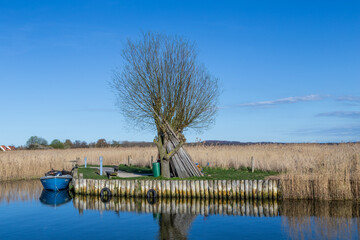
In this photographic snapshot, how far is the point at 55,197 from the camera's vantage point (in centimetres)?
2097

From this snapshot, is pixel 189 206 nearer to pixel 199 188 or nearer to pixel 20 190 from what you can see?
pixel 199 188

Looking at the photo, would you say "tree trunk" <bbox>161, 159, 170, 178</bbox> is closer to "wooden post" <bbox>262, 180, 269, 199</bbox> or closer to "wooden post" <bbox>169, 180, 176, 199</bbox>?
"wooden post" <bbox>169, 180, 176, 199</bbox>

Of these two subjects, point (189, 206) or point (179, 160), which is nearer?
point (189, 206)

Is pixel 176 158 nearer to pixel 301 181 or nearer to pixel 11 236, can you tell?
pixel 301 181

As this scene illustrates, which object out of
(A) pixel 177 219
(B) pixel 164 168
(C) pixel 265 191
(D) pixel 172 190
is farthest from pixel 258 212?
(B) pixel 164 168

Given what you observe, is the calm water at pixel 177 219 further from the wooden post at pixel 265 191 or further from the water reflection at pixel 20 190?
the water reflection at pixel 20 190

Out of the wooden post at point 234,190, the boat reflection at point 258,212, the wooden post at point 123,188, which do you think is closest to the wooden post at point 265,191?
the boat reflection at point 258,212

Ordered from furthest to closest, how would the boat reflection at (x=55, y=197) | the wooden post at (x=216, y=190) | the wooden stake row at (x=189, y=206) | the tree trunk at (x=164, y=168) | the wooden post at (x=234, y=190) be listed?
the tree trunk at (x=164, y=168) < the boat reflection at (x=55, y=197) < the wooden post at (x=216, y=190) < the wooden post at (x=234, y=190) < the wooden stake row at (x=189, y=206)

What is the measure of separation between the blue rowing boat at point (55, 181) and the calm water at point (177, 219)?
2953 millimetres

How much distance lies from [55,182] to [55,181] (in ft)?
0.24

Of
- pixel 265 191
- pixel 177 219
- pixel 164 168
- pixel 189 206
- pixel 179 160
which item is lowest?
pixel 177 219

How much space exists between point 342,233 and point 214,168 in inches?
609

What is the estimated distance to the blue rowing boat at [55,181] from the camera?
72.3 feet

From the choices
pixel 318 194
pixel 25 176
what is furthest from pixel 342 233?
pixel 25 176
